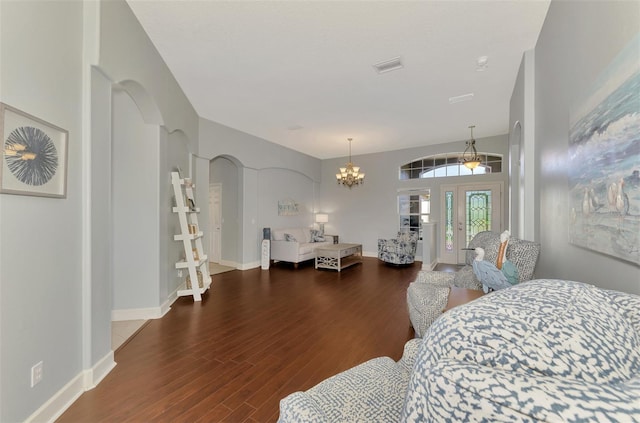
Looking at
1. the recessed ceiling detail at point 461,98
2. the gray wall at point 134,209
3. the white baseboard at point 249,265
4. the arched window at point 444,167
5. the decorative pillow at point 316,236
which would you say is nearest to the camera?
the gray wall at point 134,209

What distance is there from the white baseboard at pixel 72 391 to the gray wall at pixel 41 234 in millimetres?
45

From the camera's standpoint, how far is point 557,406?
15.1 inches

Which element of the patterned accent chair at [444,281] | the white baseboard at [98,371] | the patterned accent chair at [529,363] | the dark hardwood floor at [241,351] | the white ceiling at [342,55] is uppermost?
the white ceiling at [342,55]

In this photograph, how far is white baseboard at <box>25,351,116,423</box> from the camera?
165 cm

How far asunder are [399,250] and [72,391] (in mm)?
5973

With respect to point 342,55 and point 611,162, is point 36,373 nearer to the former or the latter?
point 611,162

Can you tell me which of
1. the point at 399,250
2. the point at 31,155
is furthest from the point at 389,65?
the point at 399,250

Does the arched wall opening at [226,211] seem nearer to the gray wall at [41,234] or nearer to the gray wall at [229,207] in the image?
the gray wall at [229,207]

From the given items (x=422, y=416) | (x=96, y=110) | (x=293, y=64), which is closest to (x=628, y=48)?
(x=422, y=416)

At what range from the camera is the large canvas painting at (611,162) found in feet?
3.80

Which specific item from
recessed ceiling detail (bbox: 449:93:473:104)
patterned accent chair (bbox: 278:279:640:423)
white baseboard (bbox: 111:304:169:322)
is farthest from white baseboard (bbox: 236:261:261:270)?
patterned accent chair (bbox: 278:279:640:423)

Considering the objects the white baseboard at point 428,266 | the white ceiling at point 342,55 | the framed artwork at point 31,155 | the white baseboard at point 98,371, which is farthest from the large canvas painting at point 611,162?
the white baseboard at point 428,266

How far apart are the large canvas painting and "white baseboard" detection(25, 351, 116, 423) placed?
3.25 meters

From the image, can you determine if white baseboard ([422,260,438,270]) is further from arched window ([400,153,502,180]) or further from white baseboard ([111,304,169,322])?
white baseboard ([111,304,169,322])
